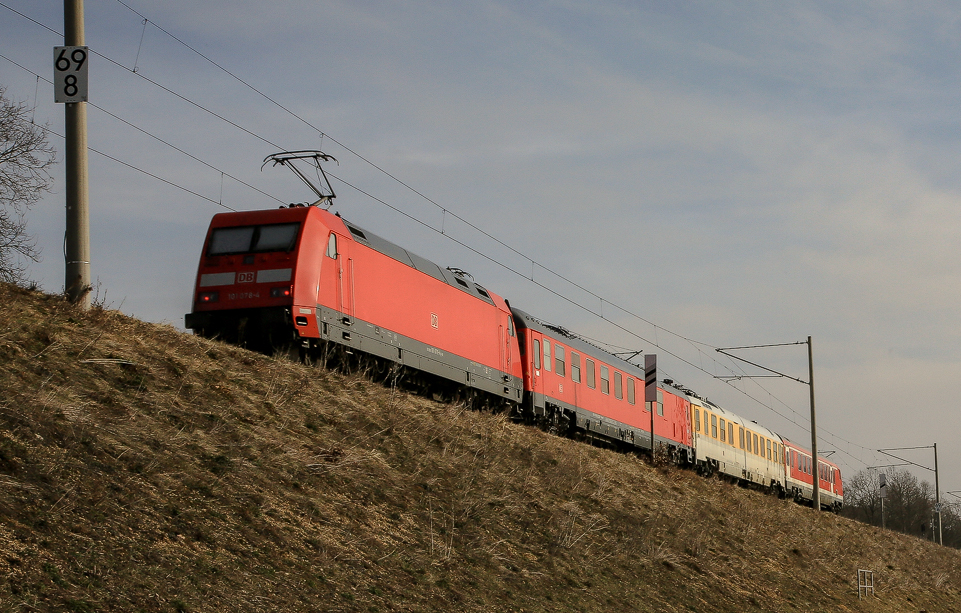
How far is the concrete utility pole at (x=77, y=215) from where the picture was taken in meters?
12.8

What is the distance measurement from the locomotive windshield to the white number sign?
4.59m

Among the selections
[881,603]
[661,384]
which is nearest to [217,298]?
[881,603]

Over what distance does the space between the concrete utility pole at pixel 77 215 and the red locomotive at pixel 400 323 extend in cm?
393

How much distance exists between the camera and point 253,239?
56.4 feet

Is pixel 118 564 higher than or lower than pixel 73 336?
lower

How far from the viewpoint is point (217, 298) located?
670 inches

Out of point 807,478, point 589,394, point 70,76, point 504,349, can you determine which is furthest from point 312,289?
point 807,478

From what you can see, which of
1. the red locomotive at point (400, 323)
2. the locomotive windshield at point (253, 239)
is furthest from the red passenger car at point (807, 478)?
the locomotive windshield at point (253, 239)

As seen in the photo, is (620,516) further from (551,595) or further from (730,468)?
(730,468)

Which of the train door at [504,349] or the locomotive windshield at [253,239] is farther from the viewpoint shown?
the train door at [504,349]

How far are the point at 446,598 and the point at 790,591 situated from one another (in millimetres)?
10238

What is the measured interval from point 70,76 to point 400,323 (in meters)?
8.11

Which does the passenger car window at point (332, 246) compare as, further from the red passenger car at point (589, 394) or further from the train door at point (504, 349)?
the red passenger car at point (589, 394)

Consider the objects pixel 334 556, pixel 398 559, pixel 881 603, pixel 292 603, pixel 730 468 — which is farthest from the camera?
pixel 730 468
